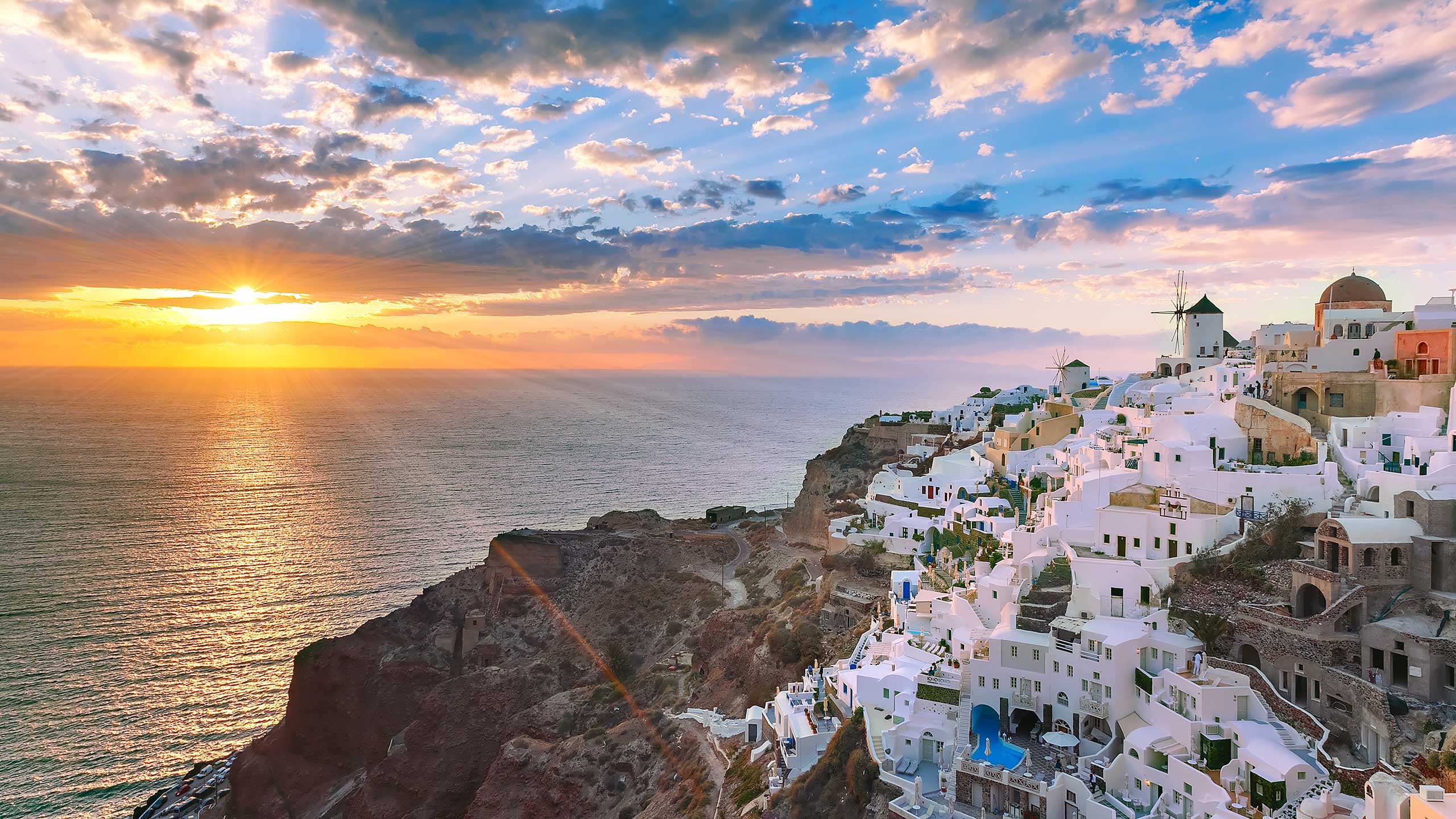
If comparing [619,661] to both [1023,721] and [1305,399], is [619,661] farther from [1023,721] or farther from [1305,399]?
[1305,399]

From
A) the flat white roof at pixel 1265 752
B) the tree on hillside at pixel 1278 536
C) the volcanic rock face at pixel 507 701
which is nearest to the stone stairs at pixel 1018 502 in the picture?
the tree on hillside at pixel 1278 536

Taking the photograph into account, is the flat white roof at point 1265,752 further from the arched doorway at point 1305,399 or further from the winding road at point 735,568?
the winding road at point 735,568

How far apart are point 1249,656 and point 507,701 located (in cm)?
3819

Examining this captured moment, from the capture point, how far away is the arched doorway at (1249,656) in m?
22.8

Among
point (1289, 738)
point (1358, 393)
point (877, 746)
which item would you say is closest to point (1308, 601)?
point (1289, 738)

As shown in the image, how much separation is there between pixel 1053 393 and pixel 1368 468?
39.6 meters

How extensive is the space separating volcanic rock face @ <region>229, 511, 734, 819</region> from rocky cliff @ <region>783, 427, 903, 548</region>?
853cm

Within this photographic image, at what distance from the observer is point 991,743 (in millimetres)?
24047

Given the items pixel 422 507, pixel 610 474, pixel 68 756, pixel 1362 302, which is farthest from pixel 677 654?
pixel 610 474

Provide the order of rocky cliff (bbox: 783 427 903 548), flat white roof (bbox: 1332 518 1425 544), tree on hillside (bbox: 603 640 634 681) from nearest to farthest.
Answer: flat white roof (bbox: 1332 518 1425 544)
tree on hillside (bbox: 603 640 634 681)
rocky cliff (bbox: 783 427 903 548)

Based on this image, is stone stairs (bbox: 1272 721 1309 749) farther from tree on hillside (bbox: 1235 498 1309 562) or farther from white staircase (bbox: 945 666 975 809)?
white staircase (bbox: 945 666 975 809)

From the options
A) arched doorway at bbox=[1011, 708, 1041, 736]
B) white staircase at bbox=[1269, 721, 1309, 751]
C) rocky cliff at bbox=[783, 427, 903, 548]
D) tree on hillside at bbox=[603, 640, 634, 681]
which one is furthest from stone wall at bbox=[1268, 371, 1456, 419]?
tree on hillside at bbox=[603, 640, 634, 681]

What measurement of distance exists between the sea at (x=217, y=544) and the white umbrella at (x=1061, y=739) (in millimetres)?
42743

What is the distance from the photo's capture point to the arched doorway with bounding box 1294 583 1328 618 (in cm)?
2284
